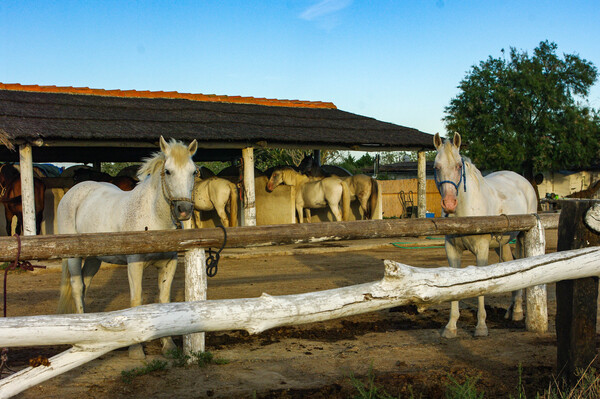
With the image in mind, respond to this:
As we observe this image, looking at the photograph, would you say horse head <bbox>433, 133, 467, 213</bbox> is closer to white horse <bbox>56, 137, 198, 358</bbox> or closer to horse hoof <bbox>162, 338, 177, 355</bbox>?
white horse <bbox>56, 137, 198, 358</bbox>

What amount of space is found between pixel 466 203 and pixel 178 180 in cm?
289

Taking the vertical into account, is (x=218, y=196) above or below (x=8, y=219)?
above

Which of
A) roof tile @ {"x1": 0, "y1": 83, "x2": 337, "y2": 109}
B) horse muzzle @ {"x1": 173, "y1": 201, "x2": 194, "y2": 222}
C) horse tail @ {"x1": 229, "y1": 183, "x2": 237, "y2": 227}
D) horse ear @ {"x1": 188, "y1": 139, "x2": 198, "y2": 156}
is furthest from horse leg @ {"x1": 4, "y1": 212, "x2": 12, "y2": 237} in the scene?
horse muzzle @ {"x1": 173, "y1": 201, "x2": 194, "y2": 222}

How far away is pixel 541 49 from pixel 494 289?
3142 centimetres

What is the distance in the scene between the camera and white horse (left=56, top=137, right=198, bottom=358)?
464cm

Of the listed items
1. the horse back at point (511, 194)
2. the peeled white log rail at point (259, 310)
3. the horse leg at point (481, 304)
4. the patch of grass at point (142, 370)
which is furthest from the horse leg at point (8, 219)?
the peeled white log rail at point (259, 310)

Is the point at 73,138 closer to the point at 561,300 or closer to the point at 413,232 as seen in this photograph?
the point at 413,232

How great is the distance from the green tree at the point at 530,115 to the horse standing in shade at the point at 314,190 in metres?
15.4

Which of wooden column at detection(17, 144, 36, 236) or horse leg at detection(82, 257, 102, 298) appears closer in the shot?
horse leg at detection(82, 257, 102, 298)

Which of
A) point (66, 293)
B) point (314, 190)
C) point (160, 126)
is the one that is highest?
point (160, 126)

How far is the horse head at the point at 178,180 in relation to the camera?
14.9ft

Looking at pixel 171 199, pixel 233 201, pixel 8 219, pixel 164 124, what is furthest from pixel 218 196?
pixel 171 199

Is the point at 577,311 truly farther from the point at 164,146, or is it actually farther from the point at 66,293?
the point at 66,293

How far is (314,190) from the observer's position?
50.6 feet
